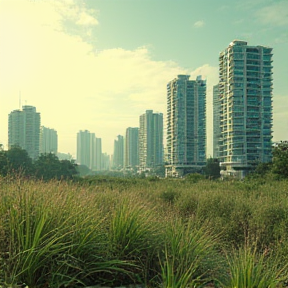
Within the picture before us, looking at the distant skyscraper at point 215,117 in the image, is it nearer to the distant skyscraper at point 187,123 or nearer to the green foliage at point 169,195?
the distant skyscraper at point 187,123

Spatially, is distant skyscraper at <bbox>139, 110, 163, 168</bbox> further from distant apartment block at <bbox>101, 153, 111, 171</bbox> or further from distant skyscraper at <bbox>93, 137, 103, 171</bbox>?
distant apartment block at <bbox>101, 153, 111, 171</bbox>

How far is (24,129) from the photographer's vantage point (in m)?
45.8

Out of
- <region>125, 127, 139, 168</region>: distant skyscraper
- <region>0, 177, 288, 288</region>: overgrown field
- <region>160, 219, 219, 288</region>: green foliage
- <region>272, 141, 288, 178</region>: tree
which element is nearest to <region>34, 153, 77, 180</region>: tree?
<region>272, 141, 288, 178</region>: tree

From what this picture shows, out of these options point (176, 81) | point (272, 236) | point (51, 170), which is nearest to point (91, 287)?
point (272, 236)

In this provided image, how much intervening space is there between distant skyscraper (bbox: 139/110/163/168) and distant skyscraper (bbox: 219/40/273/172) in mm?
27666

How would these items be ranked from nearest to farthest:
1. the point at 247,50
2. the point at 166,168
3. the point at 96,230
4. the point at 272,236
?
the point at 96,230, the point at 272,236, the point at 247,50, the point at 166,168

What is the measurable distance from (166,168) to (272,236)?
65525 mm

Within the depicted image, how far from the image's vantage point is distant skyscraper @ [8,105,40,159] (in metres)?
45.2

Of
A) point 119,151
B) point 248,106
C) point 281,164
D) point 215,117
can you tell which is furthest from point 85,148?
point 281,164

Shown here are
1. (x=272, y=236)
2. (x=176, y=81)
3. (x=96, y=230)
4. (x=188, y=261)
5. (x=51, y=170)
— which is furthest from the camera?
(x=176, y=81)

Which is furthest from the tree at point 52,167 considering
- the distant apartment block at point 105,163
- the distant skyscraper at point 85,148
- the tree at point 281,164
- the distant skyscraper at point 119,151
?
the distant apartment block at point 105,163

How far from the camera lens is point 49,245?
127 inches

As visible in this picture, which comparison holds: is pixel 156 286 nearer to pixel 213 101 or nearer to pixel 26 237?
pixel 26 237

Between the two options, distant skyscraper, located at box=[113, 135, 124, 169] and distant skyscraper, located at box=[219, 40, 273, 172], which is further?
distant skyscraper, located at box=[113, 135, 124, 169]
